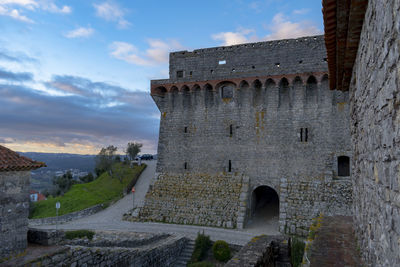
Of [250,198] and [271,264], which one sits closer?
[271,264]

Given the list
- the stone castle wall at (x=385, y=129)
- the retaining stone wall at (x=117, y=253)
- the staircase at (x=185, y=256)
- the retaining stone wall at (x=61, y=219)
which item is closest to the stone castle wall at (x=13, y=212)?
the retaining stone wall at (x=117, y=253)

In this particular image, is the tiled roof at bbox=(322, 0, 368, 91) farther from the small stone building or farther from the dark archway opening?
the dark archway opening

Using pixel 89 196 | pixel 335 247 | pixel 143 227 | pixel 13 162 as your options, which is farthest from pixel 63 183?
pixel 335 247

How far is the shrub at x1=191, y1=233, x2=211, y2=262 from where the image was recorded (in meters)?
13.8

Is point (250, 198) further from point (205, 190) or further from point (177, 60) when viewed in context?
point (177, 60)

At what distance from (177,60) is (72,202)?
14288 mm

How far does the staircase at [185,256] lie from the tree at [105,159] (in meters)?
21.7

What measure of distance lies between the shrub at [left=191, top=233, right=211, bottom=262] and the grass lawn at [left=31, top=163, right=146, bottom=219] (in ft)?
37.2

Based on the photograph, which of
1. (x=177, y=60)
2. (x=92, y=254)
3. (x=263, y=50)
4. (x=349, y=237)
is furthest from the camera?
(x=177, y=60)

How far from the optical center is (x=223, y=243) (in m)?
13.5

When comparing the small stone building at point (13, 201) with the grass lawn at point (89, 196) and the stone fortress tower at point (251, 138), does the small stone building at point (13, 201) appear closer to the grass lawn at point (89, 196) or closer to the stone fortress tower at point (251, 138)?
the stone fortress tower at point (251, 138)

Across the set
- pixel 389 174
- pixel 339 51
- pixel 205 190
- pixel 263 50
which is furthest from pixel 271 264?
pixel 263 50

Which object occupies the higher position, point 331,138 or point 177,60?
point 177,60

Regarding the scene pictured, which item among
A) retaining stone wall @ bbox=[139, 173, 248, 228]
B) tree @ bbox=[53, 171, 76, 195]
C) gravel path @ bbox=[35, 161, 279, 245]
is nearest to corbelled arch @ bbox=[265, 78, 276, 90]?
retaining stone wall @ bbox=[139, 173, 248, 228]
